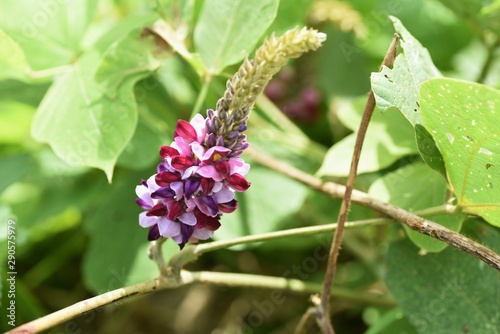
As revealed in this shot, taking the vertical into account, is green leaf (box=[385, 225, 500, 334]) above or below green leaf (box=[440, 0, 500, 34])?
below

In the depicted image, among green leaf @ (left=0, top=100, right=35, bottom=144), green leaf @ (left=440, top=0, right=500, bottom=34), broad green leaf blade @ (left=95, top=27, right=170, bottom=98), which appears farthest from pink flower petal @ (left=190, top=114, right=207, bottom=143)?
green leaf @ (left=0, top=100, right=35, bottom=144)

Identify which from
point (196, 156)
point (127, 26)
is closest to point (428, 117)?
point (196, 156)

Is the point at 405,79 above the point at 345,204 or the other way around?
above

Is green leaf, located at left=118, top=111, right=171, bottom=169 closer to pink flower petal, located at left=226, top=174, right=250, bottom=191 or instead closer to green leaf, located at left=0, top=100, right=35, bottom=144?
green leaf, located at left=0, top=100, right=35, bottom=144

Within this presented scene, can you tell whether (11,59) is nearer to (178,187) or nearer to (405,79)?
(178,187)

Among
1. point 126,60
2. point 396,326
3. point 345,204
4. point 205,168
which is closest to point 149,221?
point 205,168
